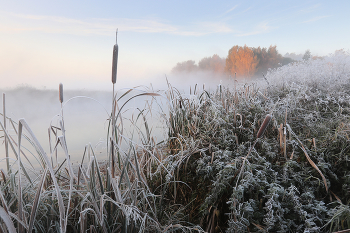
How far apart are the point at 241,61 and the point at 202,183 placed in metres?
8.65

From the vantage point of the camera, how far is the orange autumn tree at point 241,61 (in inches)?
379

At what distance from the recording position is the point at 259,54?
36.3 ft

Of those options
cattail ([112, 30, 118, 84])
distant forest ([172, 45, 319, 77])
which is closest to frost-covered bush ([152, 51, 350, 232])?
cattail ([112, 30, 118, 84])

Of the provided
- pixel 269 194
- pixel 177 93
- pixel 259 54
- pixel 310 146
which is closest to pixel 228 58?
pixel 259 54

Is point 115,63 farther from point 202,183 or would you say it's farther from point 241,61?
point 241,61

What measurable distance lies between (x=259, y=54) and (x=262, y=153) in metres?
10.3

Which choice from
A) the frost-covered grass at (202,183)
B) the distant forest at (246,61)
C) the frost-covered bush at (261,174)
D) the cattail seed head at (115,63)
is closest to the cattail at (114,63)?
the cattail seed head at (115,63)

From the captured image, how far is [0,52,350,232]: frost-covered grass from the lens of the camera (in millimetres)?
1295

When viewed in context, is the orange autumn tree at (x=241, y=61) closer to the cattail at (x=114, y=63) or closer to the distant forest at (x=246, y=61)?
the distant forest at (x=246, y=61)

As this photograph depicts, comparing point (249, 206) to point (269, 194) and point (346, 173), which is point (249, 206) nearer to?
point (269, 194)

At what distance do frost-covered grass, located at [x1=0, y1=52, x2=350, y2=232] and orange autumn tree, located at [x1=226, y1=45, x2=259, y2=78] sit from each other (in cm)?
708

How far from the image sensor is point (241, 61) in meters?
9.63

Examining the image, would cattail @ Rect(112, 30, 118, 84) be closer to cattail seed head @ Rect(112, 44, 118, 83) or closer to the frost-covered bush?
cattail seed head @ Rect(112, 44, 118, 83)

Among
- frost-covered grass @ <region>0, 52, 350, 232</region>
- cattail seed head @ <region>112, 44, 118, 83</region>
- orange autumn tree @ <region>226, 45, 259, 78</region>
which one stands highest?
orange autumn tree @ <region>226, 45, 259, 78</region>
